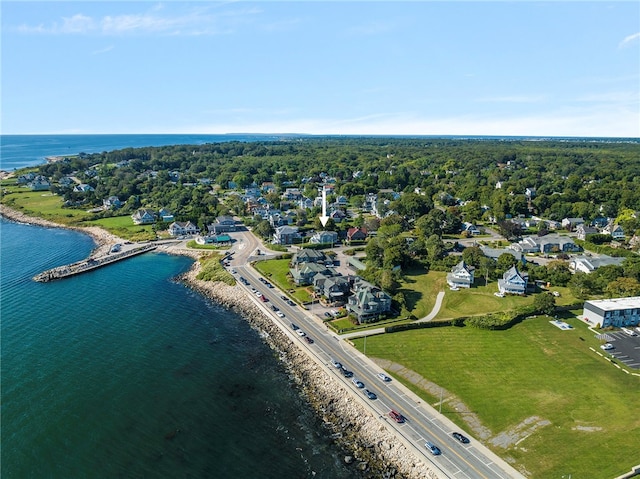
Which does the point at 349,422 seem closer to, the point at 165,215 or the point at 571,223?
the point at 165,215

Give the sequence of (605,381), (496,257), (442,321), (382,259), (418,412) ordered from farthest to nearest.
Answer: (496,257) < (382,259) < (442,321) < (605,381) < (418,412)

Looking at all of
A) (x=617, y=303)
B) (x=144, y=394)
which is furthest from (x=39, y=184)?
(x=617, y=303)

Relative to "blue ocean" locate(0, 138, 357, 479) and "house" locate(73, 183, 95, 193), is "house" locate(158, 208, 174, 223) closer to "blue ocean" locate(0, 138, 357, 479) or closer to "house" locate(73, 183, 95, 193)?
"blue ocean" locate(0, 138, 357, 479)

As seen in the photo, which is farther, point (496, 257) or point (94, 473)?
point (496, 257)

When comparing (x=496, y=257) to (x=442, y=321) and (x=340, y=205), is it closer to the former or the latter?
(x=442, y=321)

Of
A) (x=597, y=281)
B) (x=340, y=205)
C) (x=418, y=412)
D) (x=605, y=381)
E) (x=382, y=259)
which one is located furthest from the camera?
(x=340, y=205)

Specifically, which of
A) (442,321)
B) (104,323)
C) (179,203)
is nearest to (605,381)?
(442,321)
